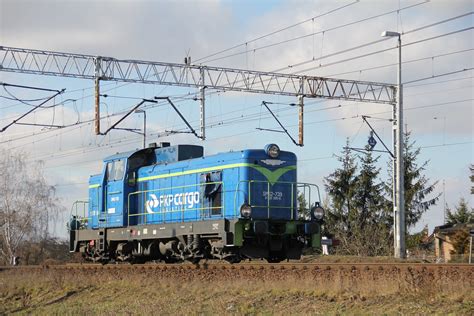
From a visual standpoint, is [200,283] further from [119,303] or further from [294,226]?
[294,226]

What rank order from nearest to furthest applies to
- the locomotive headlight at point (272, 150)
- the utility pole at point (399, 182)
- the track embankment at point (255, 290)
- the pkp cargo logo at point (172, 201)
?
1. the track embankment at point (255, 290)
2. the locomotive headlight at point (272, 150)
3. the pkp cargo logo at point (172, 201)
4. the utility pole at point (399, 182)

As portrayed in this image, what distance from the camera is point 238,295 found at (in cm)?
1492

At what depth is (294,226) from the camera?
19062mm

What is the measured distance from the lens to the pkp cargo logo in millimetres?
20469

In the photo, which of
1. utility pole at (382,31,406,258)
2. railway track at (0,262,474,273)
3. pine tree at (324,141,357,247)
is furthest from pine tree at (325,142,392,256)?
railway track at (0,262,474,273)

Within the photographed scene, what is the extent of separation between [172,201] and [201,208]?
5.07 ft

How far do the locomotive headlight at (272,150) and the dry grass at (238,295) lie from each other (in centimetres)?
423

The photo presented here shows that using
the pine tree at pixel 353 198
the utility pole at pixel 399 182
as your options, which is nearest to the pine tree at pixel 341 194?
the pine tree at pixel 353 198

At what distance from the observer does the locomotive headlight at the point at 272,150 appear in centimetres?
1958

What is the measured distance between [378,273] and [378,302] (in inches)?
73.5

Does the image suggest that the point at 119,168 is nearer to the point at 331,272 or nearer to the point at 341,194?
the point at 331,272

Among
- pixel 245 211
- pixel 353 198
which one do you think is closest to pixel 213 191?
pixel 245 211

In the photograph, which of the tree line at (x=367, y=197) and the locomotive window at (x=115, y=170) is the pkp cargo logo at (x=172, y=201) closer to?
the locomotive window at (x=115, y=170)

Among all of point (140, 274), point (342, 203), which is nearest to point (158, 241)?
point (140, 274)
